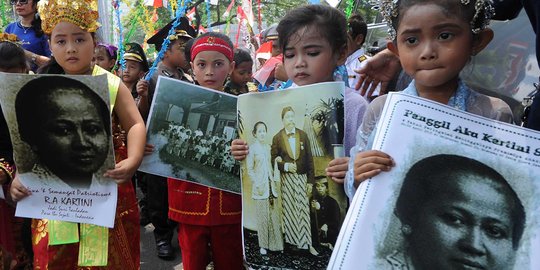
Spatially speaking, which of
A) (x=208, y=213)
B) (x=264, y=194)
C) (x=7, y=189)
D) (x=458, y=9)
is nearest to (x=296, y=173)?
(x=264, y=194)

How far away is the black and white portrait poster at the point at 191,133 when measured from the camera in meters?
2.12

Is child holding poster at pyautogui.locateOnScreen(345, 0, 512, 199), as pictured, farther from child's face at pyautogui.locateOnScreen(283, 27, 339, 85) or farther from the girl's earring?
child's face at pyautogui.locateOnScreen(283, 27, 339, 85)

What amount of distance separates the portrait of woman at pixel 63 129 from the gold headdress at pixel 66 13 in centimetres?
31

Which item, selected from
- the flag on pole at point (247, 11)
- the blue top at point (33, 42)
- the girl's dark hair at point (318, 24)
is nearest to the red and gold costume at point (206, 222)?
the girl's dark hair at point (318, 24)

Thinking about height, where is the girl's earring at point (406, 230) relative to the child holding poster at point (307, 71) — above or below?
below

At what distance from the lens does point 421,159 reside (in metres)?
1.15

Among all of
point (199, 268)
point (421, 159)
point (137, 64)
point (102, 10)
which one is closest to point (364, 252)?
point (421, 159)

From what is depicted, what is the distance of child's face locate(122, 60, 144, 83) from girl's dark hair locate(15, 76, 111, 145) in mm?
2762

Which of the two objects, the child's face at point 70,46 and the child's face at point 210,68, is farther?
the child's face at point 210,68

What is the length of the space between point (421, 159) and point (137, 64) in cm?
398

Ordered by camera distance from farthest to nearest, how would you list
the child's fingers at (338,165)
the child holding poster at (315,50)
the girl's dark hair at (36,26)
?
the girl's dark hair at (36,26) < the child holding poster at (315,50) < the child's fingers at (338,165)

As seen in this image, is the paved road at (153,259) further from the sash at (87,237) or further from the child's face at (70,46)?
the child's face at (70,46)

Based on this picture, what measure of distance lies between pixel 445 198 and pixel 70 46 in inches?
64.2

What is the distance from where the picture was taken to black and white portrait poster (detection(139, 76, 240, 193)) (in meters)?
2.12
